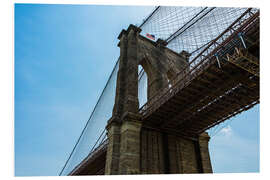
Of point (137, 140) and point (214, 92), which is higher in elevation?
point (214, 92)

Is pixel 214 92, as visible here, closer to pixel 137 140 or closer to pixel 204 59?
pixel 204 59

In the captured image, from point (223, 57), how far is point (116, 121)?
884cm

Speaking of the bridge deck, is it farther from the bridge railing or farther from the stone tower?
the stone tower

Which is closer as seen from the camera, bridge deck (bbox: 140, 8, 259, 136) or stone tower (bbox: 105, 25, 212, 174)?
bridge deck (bbox: 140, 8, 259, 136)

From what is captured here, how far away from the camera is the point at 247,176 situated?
6.20 metres

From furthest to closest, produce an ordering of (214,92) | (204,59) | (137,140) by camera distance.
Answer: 1. (137,140)
2. (214,92)
3. (204,59)

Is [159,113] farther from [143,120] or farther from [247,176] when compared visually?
[247,176]

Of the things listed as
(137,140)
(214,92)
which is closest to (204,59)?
(214,92)

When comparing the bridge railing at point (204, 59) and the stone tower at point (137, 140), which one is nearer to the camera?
the bridge railing at point (204, 59)

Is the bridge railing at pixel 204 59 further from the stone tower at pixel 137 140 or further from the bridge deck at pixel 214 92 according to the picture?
the stone tower at pixel 137 140

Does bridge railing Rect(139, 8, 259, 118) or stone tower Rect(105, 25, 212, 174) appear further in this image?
stone tower Rect(105, 25, 212, 174)

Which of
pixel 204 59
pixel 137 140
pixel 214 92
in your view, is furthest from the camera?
pixel 137 140

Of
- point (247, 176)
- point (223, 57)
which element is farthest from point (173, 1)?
point (247, 176)

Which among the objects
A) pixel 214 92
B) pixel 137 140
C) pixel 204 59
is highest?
pixel 204 59
